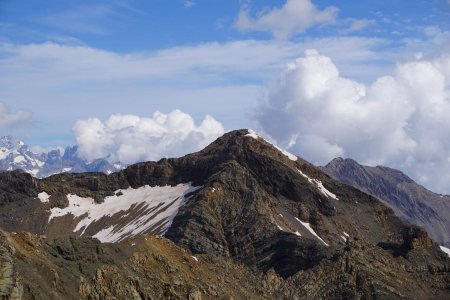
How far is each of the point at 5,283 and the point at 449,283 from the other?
123 m

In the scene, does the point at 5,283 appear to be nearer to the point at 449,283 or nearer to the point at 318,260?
the point at 318,260

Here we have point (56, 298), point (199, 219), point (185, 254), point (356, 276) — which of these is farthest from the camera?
point (199, 219)

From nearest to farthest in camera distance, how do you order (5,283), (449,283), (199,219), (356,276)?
(5,283), (356,276), (449,283), (199,219)

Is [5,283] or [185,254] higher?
[185,254]

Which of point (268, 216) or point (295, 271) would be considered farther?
point (268, 216)

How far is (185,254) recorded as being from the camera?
12012 cm

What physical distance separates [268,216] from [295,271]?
32.5 meters

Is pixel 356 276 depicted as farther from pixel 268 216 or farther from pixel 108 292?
pixel 108 292

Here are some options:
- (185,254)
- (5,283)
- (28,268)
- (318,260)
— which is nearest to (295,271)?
(318,260)

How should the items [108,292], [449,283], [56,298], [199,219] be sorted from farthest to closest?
[199,219], [449,283], [108,292], [56,298]

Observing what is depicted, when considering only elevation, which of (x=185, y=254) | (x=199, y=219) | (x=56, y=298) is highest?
(x=199, y=219)

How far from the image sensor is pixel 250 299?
122688 mm

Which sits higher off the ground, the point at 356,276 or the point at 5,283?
the point at 356,276

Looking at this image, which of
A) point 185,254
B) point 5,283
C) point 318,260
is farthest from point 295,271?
point 5,283
